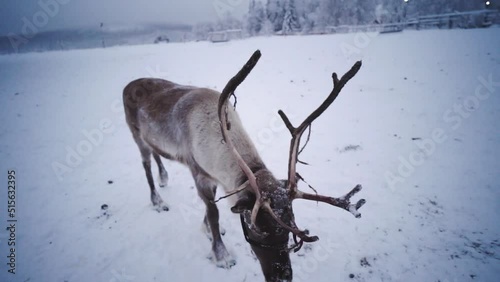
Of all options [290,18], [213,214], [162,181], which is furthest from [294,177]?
[290,18]

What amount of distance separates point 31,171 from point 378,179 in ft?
28.8

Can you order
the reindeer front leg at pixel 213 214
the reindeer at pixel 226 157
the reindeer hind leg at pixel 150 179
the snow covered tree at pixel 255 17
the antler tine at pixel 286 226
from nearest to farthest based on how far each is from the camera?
the antler tine at pixel 286 226 < the reindeer at pixel 226 157 < the reindeer front leg at pixel 213 214 < the reindeer hind leg at pixel 150 179 < the snow covered tree at pixel 255 17

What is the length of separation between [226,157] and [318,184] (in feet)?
9.99

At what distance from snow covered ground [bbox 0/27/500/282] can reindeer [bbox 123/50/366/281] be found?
30.4 inches

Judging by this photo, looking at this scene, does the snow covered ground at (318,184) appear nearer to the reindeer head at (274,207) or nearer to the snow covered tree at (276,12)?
the reindeer head at (274,207)

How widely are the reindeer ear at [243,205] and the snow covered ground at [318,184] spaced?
5.58 ft

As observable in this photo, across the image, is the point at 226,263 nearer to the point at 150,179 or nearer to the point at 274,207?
the point at 274,207

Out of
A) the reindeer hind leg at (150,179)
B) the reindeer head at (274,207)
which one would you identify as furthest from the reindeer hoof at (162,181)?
the reindeer head at (274,207)

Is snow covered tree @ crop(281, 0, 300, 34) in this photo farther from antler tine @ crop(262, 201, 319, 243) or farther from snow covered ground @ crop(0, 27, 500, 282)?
Result: antler tine @ crop(262, 201, 319, 243)

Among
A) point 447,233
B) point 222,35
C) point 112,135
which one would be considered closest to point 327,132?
point 447,233

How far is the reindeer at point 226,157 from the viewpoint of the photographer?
215 cm

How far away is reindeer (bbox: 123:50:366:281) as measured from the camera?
2.15 metres

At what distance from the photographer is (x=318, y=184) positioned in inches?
203

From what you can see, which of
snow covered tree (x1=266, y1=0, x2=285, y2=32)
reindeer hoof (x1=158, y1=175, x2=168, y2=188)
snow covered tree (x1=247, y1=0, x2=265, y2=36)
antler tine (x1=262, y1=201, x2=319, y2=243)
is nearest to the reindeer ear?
antler tine (x1=262, y1=201, x2=319, y2=243)
